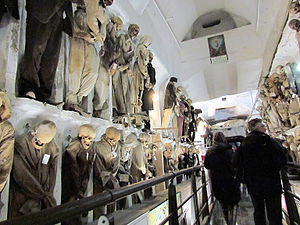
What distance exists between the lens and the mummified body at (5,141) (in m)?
1.33

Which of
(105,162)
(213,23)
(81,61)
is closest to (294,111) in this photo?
(105,162)

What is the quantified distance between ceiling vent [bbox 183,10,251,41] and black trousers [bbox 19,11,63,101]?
23.7 feet

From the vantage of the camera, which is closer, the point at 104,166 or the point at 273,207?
the point at 273,207

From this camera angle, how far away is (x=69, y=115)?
2127mm

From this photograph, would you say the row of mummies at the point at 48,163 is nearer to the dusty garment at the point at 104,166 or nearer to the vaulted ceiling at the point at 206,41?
the dusty garment at the point at 104,166

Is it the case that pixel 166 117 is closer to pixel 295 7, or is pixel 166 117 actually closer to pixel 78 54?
pixel 295 7

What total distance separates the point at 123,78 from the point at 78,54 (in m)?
1.21

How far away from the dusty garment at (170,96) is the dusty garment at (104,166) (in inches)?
147

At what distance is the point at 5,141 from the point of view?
4.49ft

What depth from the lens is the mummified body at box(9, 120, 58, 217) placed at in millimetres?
1547

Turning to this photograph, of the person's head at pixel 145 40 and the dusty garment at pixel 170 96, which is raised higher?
the person's head at pixel 145 40

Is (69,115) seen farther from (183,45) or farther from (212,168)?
(183,45)

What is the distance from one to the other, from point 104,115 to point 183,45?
626 centimetres

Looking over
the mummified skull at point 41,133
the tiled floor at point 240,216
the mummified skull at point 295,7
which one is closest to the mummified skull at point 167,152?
the tiled floor at point 240,216
